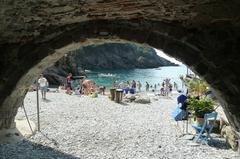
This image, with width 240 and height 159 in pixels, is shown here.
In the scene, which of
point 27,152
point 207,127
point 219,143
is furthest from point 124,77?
point 27,152

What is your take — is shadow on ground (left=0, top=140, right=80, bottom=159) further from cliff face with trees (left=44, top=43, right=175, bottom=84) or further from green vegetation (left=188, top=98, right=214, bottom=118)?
cliff face with trees (left=44, top=43, right=175, bottom=84)

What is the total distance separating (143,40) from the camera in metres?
5.04

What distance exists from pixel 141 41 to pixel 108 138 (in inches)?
199

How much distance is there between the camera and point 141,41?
16.6 feet

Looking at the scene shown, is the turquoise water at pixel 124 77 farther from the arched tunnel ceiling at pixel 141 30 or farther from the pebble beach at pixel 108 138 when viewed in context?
the arched tunnel ceiling at pixel 141 30

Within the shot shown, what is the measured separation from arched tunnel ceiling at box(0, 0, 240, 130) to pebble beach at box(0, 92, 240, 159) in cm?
277

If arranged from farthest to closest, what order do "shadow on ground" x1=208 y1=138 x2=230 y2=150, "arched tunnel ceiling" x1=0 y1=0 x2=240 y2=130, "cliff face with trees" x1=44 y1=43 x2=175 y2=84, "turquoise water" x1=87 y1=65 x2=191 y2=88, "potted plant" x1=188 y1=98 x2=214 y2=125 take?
"cliff face with trees" x1=44 y1=43 x2=175 y2=84 < "turquoise water" x1=87 y1=65 x2=191 y2=88 < "potted plant" x1=188 y1=98 x2=214 y2=125 < "shadow on ground" x1=208 y1=138 x2=230 y2=150 < "arched tunnel ceiling" x1=0 y1=0 x2=240 y2=130

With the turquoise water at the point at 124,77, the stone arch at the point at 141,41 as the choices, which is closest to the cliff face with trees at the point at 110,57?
the turquoise water at the point at 124,77

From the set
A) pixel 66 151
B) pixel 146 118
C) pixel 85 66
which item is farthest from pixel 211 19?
pixel 85 66

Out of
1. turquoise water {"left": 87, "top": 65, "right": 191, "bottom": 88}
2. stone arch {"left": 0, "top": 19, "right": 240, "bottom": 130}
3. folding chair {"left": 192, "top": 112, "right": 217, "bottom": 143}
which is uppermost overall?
turquoise water {"left": 87, "top": 65, "right": 191, "bottom": 88}

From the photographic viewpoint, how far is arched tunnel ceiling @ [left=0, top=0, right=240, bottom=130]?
4.42 meters

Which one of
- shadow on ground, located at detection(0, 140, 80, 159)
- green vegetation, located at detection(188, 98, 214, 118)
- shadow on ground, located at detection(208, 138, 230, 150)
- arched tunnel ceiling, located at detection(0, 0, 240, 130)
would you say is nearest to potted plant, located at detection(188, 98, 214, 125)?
green vegetation, located at detection(188, 98, 214, 118)

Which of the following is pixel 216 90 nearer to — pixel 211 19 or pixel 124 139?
pixel 211 19

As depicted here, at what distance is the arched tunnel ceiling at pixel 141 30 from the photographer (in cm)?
442
